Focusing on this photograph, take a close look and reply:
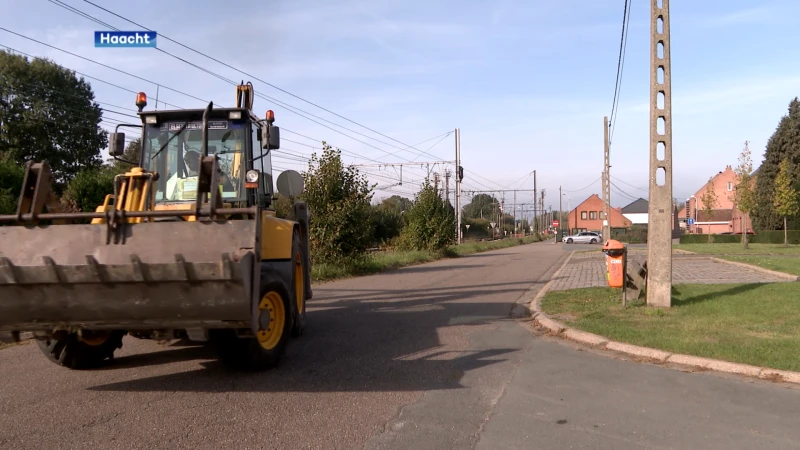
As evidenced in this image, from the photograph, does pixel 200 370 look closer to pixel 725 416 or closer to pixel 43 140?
pixel 725 416

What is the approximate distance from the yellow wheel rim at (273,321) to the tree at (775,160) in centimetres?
5285

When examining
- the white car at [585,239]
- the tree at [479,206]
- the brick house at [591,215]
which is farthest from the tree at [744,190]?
the tree at [479,206]

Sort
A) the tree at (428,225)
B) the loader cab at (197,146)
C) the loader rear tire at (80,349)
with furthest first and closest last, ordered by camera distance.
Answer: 1. the tree at (428,225)
2. the loader cab at (197,146)
3. the loader rear tire at (80,349)

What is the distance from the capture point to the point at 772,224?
2121 inches

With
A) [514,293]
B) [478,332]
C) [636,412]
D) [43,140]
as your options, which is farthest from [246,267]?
[43,140]

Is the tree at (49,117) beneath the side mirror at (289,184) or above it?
above

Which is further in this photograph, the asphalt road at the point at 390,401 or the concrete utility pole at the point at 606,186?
the concrete utility pole at the point at 606,186

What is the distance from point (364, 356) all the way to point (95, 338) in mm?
2984

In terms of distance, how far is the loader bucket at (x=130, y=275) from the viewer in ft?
16.7

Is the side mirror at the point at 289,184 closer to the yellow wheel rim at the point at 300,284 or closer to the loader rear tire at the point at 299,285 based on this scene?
the loader rear tire at the point at 299,285

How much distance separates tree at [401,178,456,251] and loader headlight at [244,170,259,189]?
27.4 m

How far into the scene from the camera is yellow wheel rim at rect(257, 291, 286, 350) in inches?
250

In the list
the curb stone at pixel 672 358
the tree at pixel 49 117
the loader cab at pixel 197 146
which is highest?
the tree at pixel 49 117

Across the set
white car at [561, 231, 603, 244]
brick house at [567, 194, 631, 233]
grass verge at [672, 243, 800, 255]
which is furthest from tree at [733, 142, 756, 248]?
brick house at [567, 194, 631, 233]
